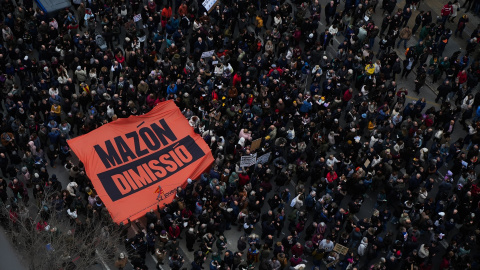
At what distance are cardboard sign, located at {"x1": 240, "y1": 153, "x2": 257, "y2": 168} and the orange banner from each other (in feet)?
5.43

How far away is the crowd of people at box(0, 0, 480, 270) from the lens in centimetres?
2180

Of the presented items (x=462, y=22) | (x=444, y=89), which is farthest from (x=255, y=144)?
(x=462, y=22)

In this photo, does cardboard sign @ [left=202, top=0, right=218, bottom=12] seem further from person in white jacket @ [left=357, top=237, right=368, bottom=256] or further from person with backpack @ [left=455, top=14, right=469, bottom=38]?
person in white jacket @ [left=357, top=237, right=368, bottom=256]

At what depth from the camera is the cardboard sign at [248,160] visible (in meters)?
23.0

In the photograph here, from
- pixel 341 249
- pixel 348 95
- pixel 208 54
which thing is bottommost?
pixel 341 249

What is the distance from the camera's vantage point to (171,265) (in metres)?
20.8

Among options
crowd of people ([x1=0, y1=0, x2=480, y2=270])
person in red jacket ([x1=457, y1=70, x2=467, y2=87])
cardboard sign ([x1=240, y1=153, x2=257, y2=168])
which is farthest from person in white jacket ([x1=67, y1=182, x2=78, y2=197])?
person in red jacket ([x1=457, y1=70, x2=467, y2=87])

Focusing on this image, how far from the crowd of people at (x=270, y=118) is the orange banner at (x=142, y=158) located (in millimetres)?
571

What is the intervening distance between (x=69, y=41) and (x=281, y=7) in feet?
35.6

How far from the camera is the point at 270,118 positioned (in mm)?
25250

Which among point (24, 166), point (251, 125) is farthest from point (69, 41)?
point (251, 125)

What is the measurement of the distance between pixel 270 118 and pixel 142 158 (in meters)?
5.73

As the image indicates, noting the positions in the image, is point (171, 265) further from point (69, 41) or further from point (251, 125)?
point (69, 41)

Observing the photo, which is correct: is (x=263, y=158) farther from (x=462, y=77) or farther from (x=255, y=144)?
(x=462, y=77)
